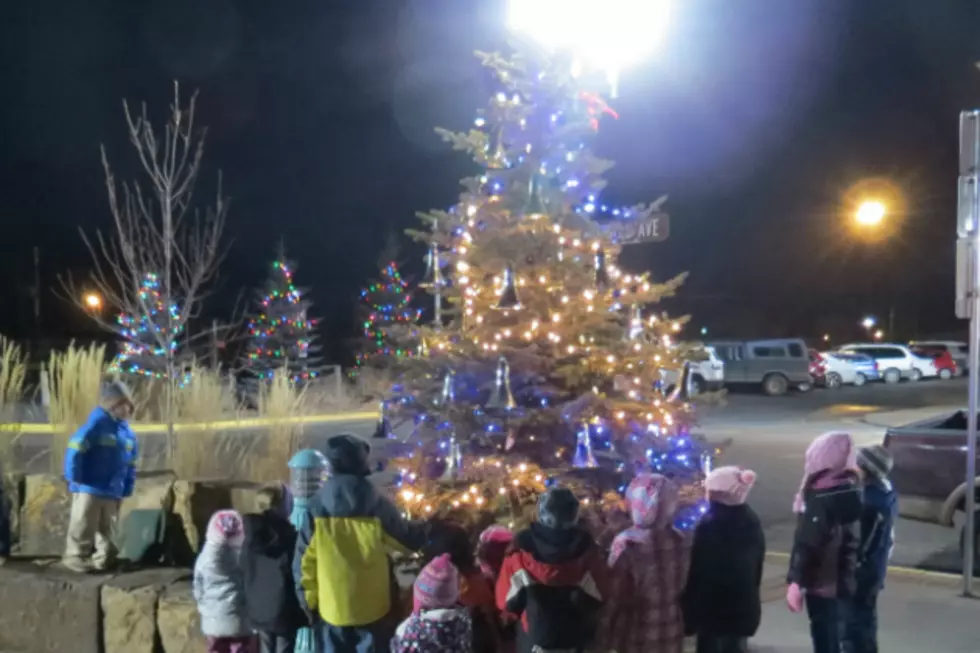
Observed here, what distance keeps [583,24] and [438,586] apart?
388cm

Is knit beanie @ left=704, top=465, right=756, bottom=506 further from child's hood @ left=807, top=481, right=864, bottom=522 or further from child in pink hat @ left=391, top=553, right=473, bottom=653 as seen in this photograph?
child in pink hat @ left=391, top=553, right=473, bottom=653

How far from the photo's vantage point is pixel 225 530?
472 centimetres

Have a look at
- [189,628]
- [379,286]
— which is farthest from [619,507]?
[379,286]

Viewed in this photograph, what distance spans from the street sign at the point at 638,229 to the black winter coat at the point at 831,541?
2290 millimetres

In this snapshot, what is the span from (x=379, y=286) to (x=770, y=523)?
968 inches

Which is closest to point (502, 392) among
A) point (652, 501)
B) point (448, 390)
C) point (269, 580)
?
point (448, 390)

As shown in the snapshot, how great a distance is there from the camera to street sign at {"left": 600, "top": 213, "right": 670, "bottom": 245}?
6.32m

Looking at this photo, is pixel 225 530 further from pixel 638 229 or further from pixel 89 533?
pixel 638 229

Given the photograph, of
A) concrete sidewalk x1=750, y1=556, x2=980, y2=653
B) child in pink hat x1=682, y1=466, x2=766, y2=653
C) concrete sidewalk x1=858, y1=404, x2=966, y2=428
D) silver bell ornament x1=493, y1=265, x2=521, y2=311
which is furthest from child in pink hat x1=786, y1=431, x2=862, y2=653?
concrete sidewalk x1=858, y1=404, x2=966, y2=428

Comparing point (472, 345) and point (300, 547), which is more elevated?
point (472, 345)

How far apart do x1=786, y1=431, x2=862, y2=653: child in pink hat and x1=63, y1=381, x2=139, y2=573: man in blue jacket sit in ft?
14.7

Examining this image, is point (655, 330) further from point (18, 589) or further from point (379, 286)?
point (379, 286)

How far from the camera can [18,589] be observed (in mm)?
6008

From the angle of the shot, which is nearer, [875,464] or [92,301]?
[875,464]
